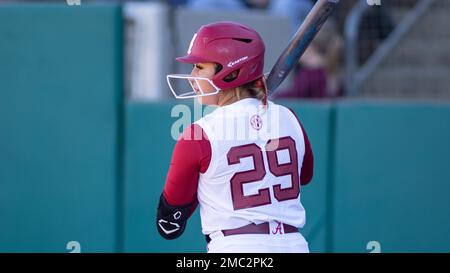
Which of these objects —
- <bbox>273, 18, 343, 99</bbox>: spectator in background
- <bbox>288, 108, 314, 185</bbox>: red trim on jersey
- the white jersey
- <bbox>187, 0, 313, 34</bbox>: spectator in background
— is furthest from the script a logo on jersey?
<bbox>187, 0, 313, 34</bbox>: spectator in background

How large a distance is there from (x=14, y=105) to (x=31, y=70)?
28 cm

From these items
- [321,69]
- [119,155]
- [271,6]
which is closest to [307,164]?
[119,155]

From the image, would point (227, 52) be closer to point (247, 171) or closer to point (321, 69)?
point (247, 171)

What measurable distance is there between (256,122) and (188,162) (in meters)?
0.36

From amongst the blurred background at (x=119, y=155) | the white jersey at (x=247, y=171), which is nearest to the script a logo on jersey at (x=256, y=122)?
the white jersey at (x=247, y=171)

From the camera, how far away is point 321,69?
26.0ft

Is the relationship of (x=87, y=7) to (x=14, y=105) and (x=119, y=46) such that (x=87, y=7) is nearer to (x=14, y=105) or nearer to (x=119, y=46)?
(x=119, y=46)

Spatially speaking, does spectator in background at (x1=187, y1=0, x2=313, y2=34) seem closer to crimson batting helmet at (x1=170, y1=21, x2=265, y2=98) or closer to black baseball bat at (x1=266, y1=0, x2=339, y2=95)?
black baseball bat at (x1=266, y1=0, x2=339, y2=95)

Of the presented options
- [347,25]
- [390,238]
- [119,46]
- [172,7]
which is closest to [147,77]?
[172,7]

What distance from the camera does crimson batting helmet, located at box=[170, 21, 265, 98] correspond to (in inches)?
146

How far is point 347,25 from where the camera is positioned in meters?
7.69

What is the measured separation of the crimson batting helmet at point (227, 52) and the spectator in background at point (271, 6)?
155 inches

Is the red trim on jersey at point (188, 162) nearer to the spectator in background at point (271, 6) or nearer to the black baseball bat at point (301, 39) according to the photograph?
the black baseball bat at point (301, 39)

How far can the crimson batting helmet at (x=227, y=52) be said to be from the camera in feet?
12.1
